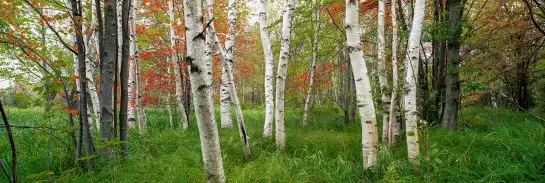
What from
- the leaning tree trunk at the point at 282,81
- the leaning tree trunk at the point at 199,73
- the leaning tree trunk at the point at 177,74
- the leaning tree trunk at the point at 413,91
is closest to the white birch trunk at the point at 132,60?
the leaning tree trunk at the point at 177,74

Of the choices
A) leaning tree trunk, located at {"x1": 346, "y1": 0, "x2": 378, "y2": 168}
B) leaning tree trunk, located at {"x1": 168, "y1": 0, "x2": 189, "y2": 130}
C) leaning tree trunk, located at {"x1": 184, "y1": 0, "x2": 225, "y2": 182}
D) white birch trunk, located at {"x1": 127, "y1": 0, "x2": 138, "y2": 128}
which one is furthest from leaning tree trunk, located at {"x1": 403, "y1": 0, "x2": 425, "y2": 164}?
white birch trunk, located at {"x1": 127, "y1": 0, "x2": 138, "y2": 128}

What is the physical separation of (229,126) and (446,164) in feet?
18.9

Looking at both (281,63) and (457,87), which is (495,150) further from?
(281,63)

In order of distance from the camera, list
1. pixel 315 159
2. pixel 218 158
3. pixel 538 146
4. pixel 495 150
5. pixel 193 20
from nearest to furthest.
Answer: pixel 193 20 < pixel 218 158 < pixel 538 146 < pixel 495 150 < pixel 315 159

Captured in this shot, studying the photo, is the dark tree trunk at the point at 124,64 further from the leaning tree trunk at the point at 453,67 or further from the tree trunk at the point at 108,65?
the leaning tree trunk at the point at 453,67

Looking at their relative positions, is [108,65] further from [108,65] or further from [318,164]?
[318,164]

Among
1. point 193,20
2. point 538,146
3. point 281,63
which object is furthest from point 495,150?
point 193,20

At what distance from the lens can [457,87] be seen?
5.86 metres

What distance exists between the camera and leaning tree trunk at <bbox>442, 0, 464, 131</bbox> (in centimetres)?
551

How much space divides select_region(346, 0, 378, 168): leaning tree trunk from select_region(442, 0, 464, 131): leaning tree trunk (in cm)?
338

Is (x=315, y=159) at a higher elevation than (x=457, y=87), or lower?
lower

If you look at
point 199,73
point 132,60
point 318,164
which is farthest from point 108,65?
point 132,60

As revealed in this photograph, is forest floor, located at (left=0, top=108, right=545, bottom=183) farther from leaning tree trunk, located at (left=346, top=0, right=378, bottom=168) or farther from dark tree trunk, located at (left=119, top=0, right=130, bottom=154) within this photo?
dark tree trunk, located at (left=119, top=0, right=130, bottom=154)

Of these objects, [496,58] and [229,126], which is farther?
[229,126]
